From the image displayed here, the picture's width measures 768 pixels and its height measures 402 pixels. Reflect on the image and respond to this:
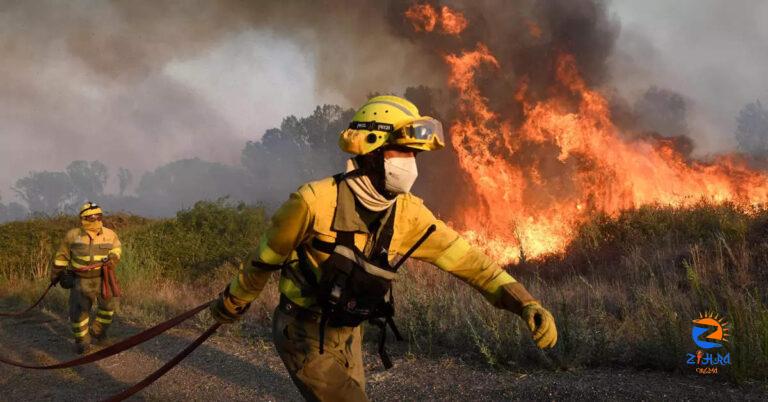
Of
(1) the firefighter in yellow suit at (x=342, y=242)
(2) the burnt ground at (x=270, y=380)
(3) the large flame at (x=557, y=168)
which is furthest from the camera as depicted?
(3) the large flame at (x=557, y=168)

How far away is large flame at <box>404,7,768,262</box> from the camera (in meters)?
15.1

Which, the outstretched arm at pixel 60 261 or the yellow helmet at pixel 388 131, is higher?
the yellow helmet at pixel 388 131

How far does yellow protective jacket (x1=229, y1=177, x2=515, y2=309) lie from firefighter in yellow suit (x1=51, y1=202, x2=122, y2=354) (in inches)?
227

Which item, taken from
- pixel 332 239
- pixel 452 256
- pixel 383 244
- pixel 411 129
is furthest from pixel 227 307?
pixel 411 129

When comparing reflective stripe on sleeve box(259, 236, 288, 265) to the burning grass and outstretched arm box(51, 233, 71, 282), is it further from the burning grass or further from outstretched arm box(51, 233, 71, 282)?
outstretched arm box(51, 233, 71, 282)

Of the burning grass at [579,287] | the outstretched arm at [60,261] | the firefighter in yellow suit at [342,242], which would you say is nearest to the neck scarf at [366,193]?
the firefighter in yellow suit at [342,242]

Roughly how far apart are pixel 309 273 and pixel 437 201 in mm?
25726

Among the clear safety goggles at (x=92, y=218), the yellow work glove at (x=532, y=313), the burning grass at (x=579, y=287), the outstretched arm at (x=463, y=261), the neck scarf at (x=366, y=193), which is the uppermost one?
the neck scarf at (x=366, y=193)

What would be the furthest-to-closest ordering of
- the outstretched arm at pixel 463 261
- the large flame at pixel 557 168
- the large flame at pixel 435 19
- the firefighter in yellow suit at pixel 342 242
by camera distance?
the large flame at pixel 435 19 → the large flame at pixel 557 168 → the outstretched arm at pixel 463 261 → the firefighter in yellow suit at pixel 342 242

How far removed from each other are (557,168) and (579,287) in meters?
15.5

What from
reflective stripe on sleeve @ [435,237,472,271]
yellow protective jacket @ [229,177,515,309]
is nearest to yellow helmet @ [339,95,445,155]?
yellow protective jacket @ [229,177,515,309]

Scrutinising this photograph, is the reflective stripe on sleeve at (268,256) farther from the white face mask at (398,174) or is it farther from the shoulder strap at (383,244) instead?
the white face mask at (398,174)

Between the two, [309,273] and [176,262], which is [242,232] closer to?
[176,262]

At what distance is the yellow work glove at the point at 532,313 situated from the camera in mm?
2359
